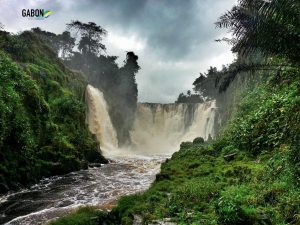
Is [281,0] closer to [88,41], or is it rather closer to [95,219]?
[95,219]

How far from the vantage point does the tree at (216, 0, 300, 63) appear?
25.6 feet

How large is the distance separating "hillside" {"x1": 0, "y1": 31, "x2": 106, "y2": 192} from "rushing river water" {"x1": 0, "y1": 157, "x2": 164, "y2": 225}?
104 cm

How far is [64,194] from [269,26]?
1097 cm

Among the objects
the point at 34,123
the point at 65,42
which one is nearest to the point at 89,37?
the point at 65,42

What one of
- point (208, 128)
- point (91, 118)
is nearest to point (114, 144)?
point (91, 118)

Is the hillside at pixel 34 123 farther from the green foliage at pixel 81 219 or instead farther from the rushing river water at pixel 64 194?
the green foliage at pixel 81 219

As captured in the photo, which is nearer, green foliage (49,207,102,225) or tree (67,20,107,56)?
green foliage (49,207,102,225)

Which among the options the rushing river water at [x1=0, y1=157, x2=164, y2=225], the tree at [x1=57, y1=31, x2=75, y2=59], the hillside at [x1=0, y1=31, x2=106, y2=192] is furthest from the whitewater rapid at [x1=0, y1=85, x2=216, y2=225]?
the tree at [x1=57, y1=31, x2=75, y2=59]

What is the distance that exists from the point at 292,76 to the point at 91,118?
29.3 metres

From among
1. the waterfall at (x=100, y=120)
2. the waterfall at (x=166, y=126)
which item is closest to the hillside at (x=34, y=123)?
the waterfall at (x=100, y=120)

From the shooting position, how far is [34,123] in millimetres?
19250

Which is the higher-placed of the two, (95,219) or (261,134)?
(261,134)

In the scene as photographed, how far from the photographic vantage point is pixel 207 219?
748cm

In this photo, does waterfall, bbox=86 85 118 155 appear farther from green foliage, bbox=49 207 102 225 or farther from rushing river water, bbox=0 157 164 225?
green foliage, bbox=49 207 102 225
